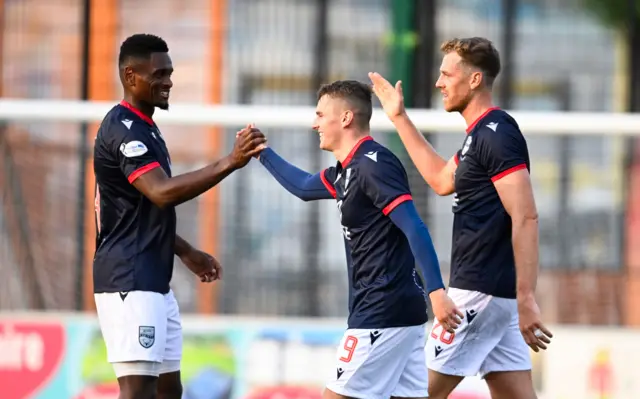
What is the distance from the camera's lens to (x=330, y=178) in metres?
6.06

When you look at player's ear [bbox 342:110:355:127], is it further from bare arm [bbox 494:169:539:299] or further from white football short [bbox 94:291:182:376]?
white football short [bbox 94:291:182:376]

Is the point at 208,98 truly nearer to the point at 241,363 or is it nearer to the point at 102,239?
the point at 241,363

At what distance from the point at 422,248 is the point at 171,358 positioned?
131cm

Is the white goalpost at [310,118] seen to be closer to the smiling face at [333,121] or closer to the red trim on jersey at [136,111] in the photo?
the red trim on jersey at [136,111]

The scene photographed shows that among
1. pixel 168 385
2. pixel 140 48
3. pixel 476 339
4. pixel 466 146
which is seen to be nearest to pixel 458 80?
pixel 466 146

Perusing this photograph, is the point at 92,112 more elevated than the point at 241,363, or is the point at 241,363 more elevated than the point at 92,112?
the point at 92,112

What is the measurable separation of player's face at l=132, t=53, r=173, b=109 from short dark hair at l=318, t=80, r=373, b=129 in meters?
0.68

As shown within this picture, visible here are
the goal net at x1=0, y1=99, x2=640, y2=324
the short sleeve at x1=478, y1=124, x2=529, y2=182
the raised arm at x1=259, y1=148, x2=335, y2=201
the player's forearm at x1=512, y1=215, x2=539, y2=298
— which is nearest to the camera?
the player's forearm at x1=512, y1=215, x2=539, y2=298

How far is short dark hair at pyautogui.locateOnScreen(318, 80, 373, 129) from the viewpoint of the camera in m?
Result: 5.77

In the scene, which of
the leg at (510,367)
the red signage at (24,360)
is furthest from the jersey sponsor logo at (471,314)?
the red signage at (24,360)

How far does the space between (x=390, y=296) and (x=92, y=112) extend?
145 inches

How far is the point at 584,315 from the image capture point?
8.75 m

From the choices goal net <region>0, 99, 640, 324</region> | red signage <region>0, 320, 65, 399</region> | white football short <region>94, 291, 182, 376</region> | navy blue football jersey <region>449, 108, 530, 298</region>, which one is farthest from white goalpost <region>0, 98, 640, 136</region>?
white football short <region>94, 291, 182, 376</region>

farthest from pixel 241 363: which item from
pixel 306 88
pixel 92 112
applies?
pixel 306 88
